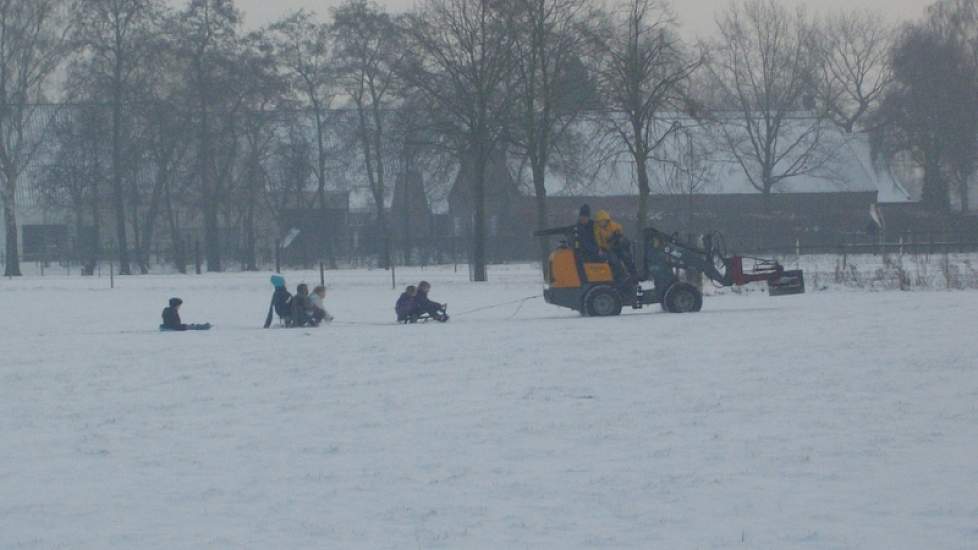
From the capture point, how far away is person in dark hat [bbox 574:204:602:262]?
963 inches

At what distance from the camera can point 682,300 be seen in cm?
2480

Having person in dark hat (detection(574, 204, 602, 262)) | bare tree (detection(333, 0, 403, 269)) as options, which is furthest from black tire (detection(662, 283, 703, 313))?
bare tree (detection(333, 0, 403, 269))

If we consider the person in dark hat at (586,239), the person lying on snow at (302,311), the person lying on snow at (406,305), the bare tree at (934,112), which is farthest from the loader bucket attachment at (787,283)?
the bare tree at (934,112)

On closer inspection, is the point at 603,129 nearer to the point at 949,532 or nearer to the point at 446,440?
the point at 446,440

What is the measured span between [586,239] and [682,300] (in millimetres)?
1906

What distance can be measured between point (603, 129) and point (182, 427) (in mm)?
29963

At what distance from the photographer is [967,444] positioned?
10805 mm

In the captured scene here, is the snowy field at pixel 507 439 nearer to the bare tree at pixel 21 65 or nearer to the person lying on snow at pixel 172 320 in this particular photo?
the person lying on snow at pixel 172 320

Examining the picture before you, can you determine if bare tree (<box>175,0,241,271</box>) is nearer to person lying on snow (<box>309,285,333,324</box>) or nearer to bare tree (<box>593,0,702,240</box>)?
bare tree (<box>593,0,702,240</box>)

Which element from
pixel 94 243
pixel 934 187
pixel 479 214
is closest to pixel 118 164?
pixel 94 243

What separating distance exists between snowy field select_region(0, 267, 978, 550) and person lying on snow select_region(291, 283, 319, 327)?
3.02m

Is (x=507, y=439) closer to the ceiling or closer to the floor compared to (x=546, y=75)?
closer to the floor

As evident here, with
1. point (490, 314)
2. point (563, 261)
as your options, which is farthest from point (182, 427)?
point (490, 314)

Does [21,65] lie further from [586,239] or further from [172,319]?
[586,239]
